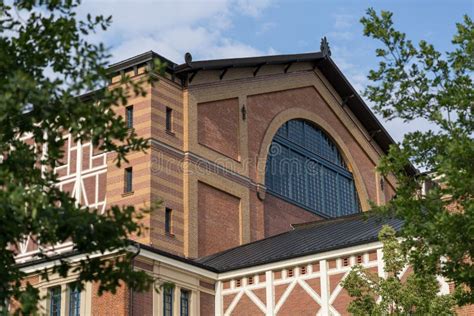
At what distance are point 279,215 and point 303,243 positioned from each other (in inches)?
357

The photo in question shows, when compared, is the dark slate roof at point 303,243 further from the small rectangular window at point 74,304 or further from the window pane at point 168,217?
the small rectangular window at point 74,304

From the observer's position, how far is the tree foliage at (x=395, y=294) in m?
22.4

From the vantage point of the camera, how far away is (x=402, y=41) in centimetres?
1780

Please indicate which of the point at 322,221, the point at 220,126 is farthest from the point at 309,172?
the point at 220,126

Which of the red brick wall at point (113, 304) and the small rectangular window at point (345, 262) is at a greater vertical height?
the small rectangular window at point (345, 262)

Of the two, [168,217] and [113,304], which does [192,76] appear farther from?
[113,304]

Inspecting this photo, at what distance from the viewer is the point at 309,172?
155ft

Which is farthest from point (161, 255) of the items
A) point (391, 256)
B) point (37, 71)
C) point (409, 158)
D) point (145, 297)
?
point (37, 71)

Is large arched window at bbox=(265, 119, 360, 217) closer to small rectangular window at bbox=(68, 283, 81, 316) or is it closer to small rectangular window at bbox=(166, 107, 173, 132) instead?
small rectangular window at bbox=(166, 107, 173, 132)

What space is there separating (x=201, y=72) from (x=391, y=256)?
18.4m

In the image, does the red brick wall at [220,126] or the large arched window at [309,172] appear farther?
the large arched window at [309,172]

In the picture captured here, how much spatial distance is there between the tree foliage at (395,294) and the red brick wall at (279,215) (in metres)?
A: 18.5

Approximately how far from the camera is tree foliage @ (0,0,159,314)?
41.4 ft

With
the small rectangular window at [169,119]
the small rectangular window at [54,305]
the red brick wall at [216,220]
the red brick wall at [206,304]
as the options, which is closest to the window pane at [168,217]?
the red brick wall at [216,220]
